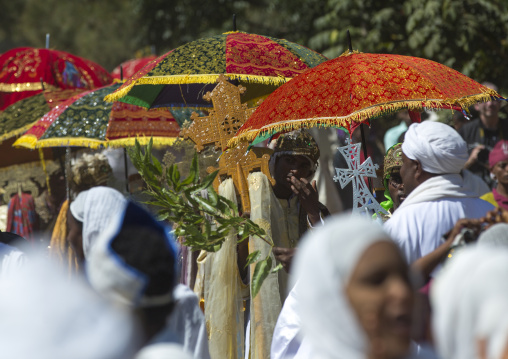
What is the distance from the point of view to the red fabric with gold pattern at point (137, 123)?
7.41 meters

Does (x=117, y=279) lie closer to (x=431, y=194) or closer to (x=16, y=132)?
(x=431, y=194)

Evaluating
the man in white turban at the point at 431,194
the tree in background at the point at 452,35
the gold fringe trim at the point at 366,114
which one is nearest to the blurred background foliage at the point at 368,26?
the tree in background at the point at 452,35

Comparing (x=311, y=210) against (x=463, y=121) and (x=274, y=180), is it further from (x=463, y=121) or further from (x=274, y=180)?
(x=463, y=121)

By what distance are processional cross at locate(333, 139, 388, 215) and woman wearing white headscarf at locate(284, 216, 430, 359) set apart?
2.82 m

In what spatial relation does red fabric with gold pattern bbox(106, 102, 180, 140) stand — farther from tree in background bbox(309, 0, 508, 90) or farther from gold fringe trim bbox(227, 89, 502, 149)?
tree in background bbox(309, 0, 508, 90)

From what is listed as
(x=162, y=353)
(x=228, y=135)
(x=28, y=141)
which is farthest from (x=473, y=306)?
(x=28, y=141)

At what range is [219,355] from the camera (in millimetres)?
5355

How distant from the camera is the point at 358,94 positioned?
16.0ft

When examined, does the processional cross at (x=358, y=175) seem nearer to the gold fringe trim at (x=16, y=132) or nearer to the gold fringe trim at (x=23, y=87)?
the gold fringe trim at (x=16, y=132)


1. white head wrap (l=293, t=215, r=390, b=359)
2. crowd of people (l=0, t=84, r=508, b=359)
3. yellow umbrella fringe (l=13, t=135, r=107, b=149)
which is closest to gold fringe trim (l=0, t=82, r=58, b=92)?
yellow umbrella fringe (l=13, t=135, r=107, b=149)

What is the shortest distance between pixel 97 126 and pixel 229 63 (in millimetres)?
1951

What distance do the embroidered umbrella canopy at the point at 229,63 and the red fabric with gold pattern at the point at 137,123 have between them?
108 cm

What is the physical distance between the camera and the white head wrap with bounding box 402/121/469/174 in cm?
365

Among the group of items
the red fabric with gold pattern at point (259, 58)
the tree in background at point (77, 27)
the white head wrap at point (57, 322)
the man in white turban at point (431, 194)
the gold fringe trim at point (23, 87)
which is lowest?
the white head wrap at point (57, 322)
